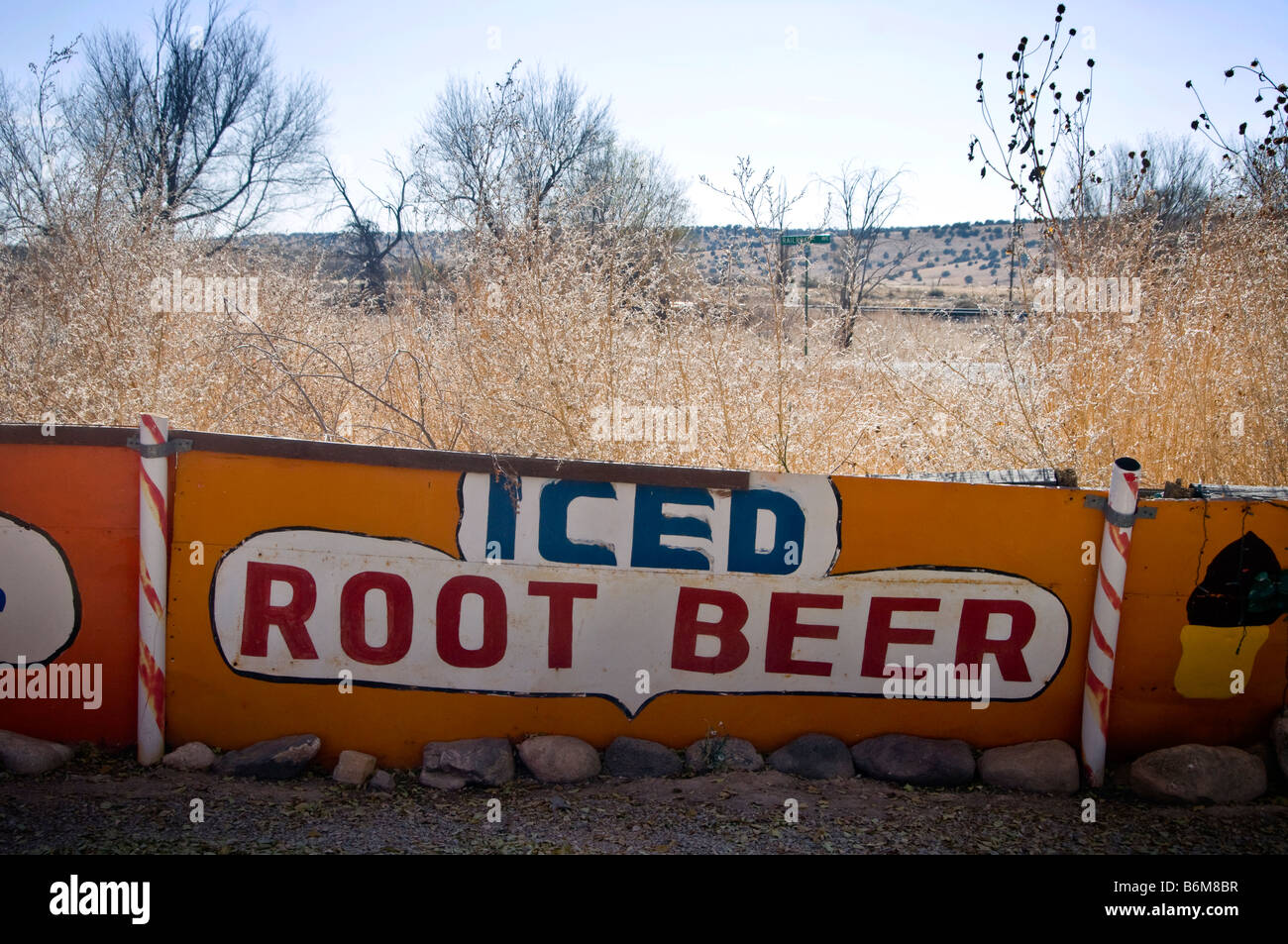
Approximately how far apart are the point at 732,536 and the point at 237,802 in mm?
2275

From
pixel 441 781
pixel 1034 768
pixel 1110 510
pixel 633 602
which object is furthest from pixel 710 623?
pixel 1110 510

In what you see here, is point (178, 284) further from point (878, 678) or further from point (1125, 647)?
point (1125, 647)

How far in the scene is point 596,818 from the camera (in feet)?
11.0

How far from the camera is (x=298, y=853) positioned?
3.01m

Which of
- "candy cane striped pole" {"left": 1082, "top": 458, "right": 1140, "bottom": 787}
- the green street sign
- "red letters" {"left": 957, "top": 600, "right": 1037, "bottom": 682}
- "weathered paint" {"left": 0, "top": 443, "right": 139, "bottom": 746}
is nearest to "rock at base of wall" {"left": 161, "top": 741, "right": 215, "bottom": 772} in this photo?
"weathered paint" {"left": 0, "top": 443, "right": 139, "bottom": 746}

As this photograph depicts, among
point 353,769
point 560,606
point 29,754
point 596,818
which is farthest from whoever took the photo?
point 560,606

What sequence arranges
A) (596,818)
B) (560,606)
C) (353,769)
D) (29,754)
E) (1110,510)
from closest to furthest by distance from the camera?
(596,818), (29,754), (353,769), (1110,510), (560,606)

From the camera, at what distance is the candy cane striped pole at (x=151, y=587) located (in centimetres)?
362

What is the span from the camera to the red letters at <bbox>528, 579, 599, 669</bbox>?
3795 millimetres

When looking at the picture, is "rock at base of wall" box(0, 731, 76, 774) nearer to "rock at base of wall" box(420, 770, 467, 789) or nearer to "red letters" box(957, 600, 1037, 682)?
"rock at base of wall" box(420, 770, 467, 789)

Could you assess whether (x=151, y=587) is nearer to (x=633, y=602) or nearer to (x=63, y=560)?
(x=63, y=560)

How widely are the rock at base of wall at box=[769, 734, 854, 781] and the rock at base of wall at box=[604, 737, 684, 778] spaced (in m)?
0.45

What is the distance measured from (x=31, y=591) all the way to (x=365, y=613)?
1.44 m
